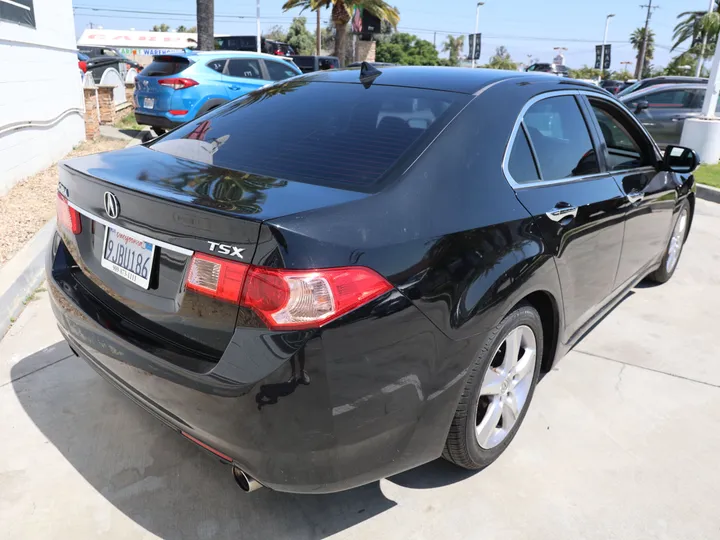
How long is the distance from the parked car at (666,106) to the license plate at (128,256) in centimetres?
1281

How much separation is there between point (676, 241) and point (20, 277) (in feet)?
16.7

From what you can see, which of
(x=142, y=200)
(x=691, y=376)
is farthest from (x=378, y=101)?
(x=691, y=376)

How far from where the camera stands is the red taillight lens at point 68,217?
2.52 metres

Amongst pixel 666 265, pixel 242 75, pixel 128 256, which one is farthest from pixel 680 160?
pixel 242 75

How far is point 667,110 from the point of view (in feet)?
42.3

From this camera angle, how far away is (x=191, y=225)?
6.33 feet

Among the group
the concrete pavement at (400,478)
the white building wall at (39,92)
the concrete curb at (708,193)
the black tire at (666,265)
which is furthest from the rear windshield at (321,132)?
the concrete curb at (708,193)

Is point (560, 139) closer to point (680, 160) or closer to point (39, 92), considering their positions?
point (680, 160)

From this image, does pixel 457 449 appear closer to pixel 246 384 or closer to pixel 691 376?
pixel 246 384

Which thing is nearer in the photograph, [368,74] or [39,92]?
[368,74]

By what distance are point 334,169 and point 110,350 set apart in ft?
3.50

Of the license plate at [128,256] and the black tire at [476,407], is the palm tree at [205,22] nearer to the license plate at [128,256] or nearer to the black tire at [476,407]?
the license plate at [128,256]

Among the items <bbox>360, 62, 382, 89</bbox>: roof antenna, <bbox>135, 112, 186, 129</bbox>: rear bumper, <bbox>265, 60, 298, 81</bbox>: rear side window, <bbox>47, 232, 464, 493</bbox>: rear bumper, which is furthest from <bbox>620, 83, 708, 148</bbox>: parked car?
<bbox>47, 232, 464, 493</bbox>: rear bumper

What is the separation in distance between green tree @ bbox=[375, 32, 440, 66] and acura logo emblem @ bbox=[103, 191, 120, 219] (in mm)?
60070
